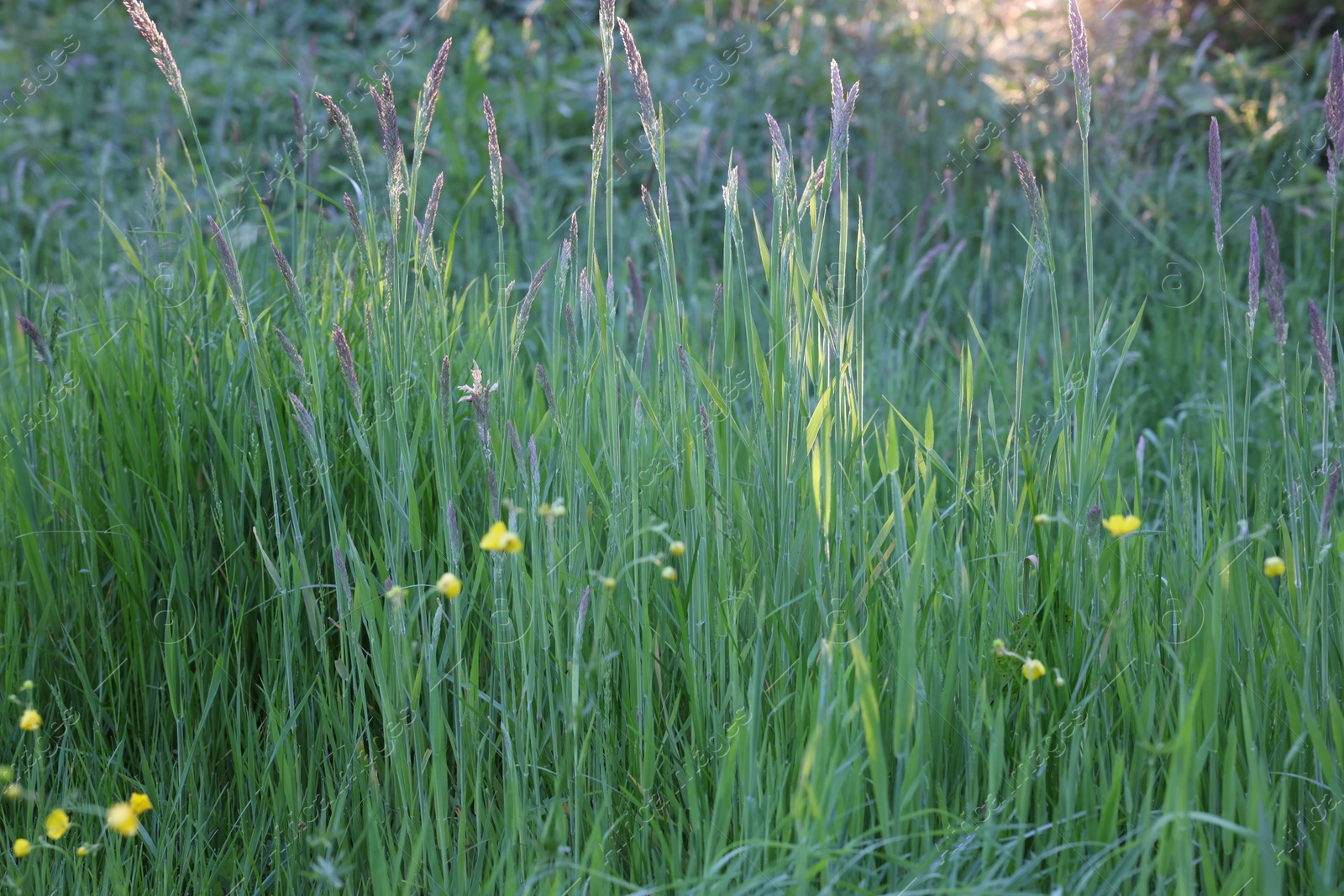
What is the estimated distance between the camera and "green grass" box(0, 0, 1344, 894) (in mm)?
1088

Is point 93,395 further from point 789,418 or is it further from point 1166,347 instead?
point 1166,347

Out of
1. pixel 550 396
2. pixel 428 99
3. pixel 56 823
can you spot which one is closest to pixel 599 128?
pixel 428 99

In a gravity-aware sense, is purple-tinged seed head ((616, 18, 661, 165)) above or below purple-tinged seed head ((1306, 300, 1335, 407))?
above

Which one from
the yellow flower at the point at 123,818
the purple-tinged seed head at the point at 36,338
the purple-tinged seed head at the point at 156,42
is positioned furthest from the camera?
the purple-tinged seed head at the point at 36,338

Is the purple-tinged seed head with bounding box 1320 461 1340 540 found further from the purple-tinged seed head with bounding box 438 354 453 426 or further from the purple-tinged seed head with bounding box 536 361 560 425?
the purple-tinged seed head with bounding box 438 354 453 426

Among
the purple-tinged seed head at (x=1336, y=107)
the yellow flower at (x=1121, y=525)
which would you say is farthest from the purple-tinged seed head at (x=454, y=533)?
the purple-tinged seed head at (x=1336, y=107)

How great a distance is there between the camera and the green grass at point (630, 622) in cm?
109

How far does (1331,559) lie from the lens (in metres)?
1.39

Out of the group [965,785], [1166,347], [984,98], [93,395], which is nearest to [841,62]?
[984,98]

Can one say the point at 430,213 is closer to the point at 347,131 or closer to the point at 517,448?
the point at 347,131

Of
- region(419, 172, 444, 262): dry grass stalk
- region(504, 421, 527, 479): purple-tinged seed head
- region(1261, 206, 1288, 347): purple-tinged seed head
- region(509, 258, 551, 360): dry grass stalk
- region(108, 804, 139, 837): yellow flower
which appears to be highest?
region(419, 172, 444, 262): dry grass stalk

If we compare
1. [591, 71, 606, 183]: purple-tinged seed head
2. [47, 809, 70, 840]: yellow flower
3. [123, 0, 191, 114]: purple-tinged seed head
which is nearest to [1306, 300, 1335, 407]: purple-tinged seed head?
[591, 71, 606, 183]: purple-tinged seed head

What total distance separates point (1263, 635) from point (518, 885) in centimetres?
102

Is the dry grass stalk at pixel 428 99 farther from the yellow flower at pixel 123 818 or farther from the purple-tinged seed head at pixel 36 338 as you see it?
the yellow flower at pixel 123 818
